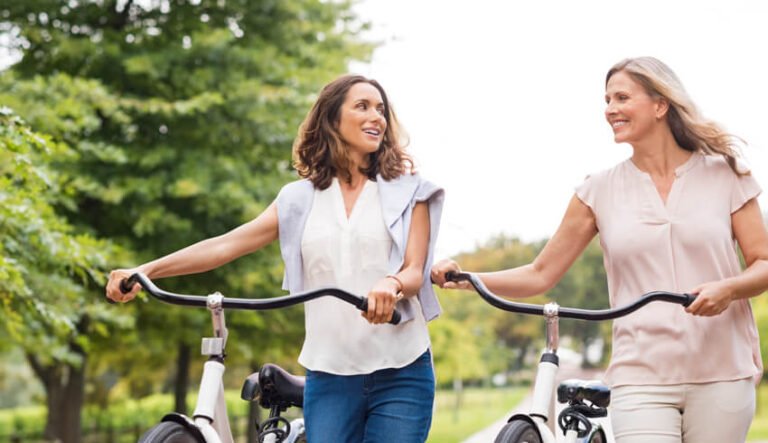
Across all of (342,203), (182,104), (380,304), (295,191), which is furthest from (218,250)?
(182,104)

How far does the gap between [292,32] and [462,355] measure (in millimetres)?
20989

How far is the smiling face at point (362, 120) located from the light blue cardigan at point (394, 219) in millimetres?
140

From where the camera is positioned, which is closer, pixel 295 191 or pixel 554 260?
pixel 295 191

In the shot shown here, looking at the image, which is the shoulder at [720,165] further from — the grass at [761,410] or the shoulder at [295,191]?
the grass at [761,410]

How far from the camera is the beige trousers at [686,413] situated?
12.3ft

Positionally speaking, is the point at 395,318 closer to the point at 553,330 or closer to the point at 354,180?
the point at 553,330

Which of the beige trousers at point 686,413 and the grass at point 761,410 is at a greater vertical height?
the grass at point 761,410

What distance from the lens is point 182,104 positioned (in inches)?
492

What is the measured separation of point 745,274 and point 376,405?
1269mm

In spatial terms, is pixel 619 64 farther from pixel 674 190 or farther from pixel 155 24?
pixel 155 24

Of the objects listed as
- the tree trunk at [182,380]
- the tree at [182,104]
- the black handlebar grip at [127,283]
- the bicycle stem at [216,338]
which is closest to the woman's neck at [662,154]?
the bicycle stem at [216,338]

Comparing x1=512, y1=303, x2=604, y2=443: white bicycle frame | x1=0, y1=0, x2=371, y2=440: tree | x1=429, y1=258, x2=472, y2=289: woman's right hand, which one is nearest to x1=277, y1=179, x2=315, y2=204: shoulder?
x1=429, y1=258, x2=472, y2=289: woman's right hand

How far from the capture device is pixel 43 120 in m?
10.4

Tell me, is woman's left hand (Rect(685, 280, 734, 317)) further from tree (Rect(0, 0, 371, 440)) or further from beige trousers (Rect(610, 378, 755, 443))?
tree (Rect(0, 0, 371, 440))
